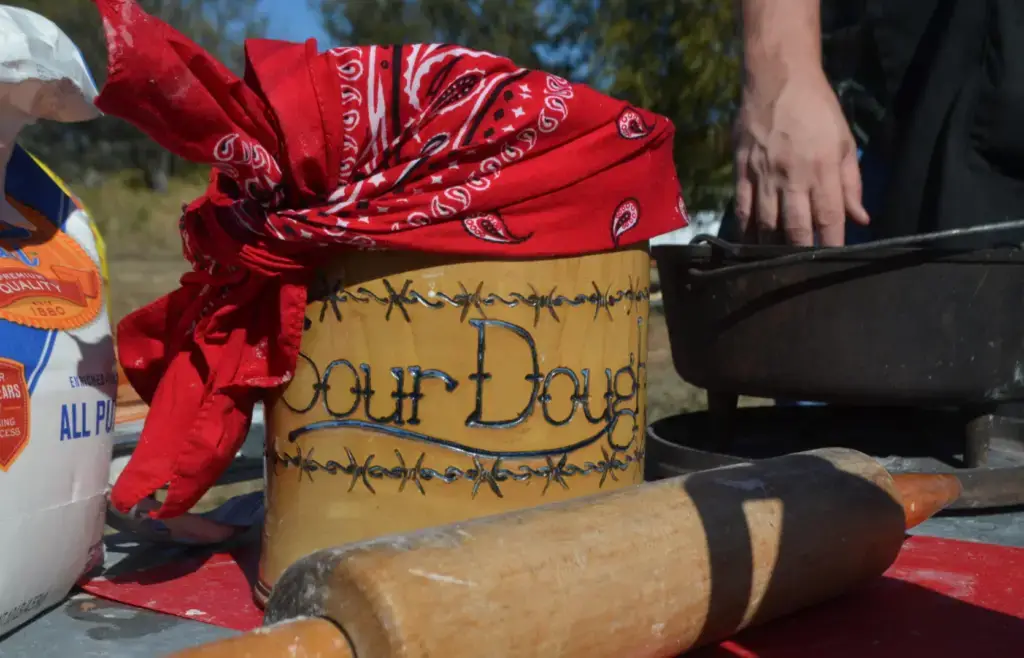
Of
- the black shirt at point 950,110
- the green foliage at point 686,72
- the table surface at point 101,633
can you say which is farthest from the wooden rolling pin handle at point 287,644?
the green foliage at point 686,72

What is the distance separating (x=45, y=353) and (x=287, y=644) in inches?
23.0

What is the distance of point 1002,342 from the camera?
176 centimetres

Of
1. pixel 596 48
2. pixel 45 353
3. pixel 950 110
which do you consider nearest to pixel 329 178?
pixel 45 353

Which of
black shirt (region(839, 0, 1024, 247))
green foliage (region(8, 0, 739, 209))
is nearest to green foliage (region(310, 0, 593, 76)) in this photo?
green foliage (region(8, 0, 739, 209))

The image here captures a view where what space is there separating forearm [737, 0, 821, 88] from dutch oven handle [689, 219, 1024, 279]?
11.5 inches

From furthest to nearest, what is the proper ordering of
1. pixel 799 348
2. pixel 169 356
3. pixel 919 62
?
1. pixel 919 62
2. pixel 799 348
3. pixel 169 356

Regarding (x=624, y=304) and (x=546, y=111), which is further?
(x=624, y=304)

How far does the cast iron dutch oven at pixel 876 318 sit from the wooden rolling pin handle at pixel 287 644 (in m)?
1.12

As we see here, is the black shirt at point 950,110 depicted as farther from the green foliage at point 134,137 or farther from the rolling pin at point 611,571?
the green foliage at point 134,137

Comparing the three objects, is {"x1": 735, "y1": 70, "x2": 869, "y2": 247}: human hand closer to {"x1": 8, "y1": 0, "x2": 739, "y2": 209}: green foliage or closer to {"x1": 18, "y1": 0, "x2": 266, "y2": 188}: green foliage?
{"x1": 8, "y1": 0, "x2": 739, "y2": 209}: green foliage

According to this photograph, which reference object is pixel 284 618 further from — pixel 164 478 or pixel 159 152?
pixel 159 152

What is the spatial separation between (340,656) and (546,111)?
684mm

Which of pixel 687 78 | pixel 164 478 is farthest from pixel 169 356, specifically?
pixel 687 78

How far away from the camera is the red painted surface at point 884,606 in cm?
111
